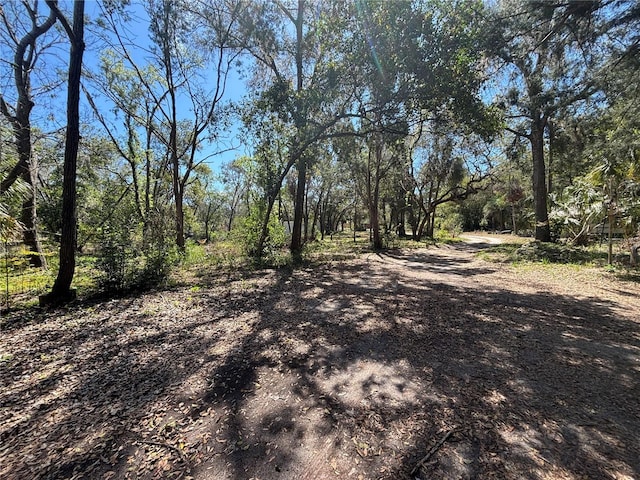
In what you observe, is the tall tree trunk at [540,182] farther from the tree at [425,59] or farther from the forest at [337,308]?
the tree at [425,59]

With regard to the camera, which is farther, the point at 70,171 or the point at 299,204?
the point at 299,204

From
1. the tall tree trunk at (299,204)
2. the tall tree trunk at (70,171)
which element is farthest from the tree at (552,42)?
the tall tree trunk at (70,171)

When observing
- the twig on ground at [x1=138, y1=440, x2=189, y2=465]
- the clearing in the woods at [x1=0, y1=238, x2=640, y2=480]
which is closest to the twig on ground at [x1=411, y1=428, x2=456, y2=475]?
the clearing in the woods at [x1=0, y1=238, x2=640, y2=480]

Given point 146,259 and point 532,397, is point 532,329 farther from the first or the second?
point 146,259

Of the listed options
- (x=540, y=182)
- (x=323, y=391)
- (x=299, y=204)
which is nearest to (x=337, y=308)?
(x=323, y=391)

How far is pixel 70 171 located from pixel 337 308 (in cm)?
516

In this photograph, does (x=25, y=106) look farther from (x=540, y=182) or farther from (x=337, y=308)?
(x=540, y=182)

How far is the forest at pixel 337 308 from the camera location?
70.7 inches

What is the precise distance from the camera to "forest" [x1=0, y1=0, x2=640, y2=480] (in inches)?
70.7

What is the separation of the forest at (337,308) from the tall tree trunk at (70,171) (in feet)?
0.12

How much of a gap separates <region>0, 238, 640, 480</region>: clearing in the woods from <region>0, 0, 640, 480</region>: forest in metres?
0.02

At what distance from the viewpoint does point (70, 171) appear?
Answer: 4789 millimetres

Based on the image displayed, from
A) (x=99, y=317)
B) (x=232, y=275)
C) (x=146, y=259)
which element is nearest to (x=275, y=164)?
(x=232, y=275)

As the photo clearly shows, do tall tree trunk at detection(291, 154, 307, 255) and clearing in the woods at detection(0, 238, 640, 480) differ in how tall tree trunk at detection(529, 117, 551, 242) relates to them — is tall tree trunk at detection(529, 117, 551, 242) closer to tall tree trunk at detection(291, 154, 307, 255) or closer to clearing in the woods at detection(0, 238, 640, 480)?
clearing in the woods at detection(0, 238, 640, 480)
